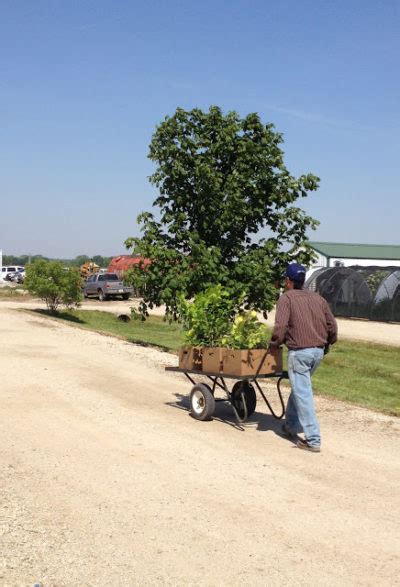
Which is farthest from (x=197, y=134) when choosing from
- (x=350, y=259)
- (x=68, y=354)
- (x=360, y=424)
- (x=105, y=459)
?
(x=350, y=259)

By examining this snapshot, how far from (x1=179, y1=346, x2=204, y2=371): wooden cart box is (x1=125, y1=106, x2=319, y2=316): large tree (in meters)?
5.87

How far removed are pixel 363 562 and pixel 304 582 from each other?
0.62 meters

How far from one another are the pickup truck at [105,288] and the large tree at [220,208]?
99.8 feet

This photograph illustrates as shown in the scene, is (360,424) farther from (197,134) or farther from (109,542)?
(197,134)

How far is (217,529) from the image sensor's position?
5484 millimetres

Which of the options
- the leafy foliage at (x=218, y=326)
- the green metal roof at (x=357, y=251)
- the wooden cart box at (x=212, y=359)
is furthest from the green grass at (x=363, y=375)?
the green metal roof at (x=357, y=251)

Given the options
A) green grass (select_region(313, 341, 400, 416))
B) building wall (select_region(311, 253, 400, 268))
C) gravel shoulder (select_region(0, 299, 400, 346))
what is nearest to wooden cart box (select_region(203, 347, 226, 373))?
green grass (select_region(313, 341, 400, 416))

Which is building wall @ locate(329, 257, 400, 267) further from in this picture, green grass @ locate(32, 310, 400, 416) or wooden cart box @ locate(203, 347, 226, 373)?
wooden cart box @ locate(203, 347, 226, 373)

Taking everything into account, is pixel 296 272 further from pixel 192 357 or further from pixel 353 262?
pixel 353 262

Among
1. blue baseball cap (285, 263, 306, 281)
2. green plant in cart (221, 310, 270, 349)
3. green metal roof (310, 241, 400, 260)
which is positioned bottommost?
green plant in cart (221, 310, 270, 349)

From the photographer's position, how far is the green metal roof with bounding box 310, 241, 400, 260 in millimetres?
74062

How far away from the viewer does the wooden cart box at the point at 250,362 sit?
28.7ft

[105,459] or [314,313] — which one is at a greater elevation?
[314,313]

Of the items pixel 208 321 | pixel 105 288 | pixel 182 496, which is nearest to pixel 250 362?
pixel 208 321
